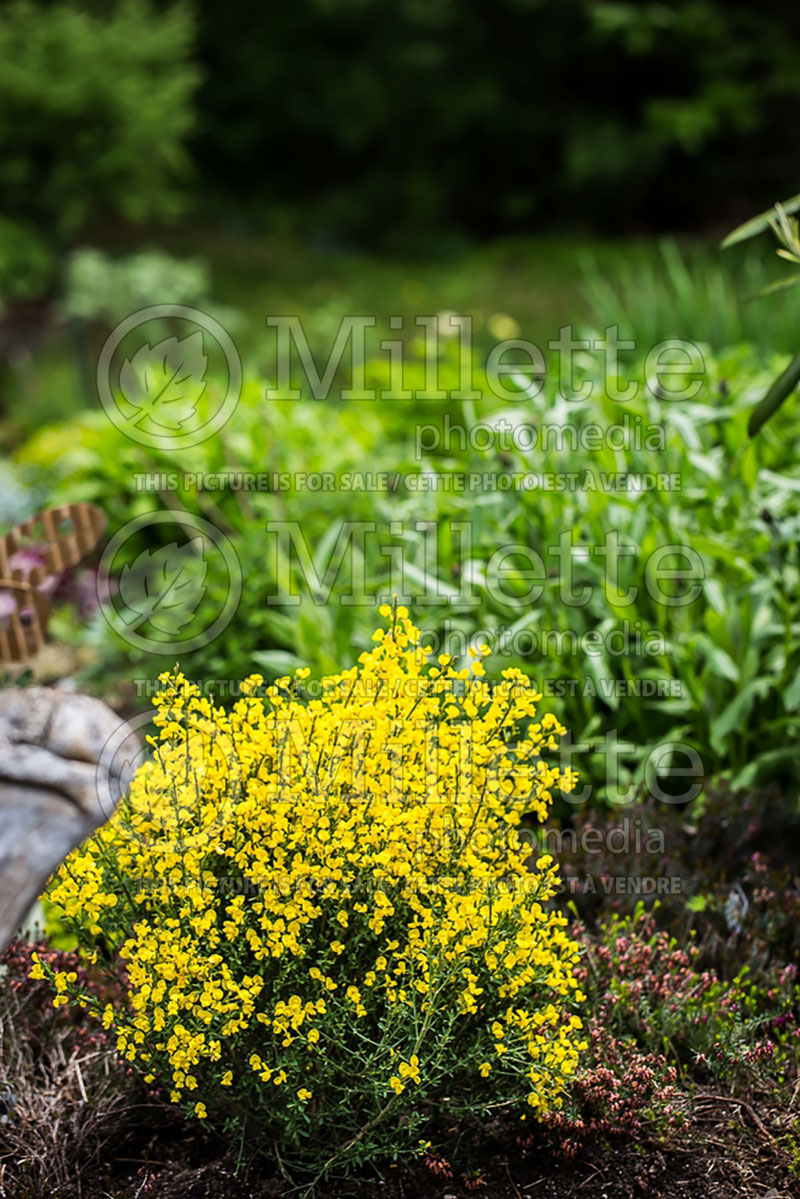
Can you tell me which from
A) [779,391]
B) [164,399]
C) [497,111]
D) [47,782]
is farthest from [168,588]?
[497,111]

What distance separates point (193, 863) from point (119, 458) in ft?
9.27

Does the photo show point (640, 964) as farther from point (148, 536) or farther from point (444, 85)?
point (444, 85)

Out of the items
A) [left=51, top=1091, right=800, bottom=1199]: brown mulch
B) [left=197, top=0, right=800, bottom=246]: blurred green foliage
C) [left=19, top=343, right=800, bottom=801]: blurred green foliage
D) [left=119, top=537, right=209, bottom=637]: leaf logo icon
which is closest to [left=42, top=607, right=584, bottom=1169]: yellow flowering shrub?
[left=51, top=1091, right=800, bottom=1199]: brown mulch

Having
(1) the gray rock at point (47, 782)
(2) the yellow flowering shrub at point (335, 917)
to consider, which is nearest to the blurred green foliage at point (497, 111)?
(1) the gray rock at point (47, 782)

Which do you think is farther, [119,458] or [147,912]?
[119,458]

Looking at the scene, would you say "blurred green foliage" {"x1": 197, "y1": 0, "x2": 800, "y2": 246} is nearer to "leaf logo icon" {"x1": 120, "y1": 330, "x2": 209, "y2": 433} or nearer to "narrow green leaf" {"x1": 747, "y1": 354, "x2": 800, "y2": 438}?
"leaf logo icon" {"x1": 120, "y1": 330, "x2": 209, "y2": 433}

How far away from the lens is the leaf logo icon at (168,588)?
3617 millimetres

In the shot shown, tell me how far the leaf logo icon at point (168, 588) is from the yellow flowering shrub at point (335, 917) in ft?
5.47

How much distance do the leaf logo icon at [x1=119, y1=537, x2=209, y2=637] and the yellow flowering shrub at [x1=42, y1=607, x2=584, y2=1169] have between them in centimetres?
167

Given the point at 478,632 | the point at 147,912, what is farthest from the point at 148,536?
the point at 147,912

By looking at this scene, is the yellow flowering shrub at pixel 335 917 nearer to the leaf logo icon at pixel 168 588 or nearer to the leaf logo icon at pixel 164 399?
the leaf logo icon at pixel 168 588

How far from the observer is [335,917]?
1837 millimetres

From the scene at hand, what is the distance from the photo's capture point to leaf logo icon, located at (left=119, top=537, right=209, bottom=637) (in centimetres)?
362

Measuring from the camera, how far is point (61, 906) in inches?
71.9
